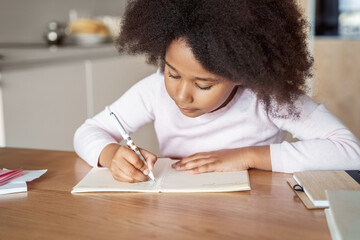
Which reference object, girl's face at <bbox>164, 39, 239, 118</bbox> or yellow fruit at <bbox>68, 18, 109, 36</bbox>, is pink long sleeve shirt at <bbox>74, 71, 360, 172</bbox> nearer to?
girl's face at <bbox>164, 39, 239, 118</bbox>

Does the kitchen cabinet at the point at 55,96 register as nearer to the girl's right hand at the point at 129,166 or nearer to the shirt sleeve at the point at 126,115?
the shirt sleeve at the point at 126,115

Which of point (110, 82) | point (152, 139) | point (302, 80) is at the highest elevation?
point (302, 80)

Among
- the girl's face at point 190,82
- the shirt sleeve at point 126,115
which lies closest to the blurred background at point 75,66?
the shirt sleeve at point 126,115

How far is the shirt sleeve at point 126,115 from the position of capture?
123 centimetres

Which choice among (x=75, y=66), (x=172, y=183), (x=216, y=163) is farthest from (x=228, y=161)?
(x=75, y=66)

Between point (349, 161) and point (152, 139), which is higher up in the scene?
point (349, 161)

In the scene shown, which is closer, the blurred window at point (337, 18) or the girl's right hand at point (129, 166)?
the girl's right hand at point (129, 166)

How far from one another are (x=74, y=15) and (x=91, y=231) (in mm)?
2894

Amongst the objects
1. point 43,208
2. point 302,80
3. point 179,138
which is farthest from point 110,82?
point 43,208

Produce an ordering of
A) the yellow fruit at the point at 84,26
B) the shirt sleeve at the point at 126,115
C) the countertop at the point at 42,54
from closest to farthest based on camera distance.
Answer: the shirt sleeve at the point at 126,115
the countertop at the point at 42,54
the yellow fruit at the point at 84,26

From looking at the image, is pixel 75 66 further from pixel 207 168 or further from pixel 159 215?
pixel 159 215

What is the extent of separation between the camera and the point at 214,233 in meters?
0.67

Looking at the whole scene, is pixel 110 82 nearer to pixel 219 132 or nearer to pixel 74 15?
pixel 74 15

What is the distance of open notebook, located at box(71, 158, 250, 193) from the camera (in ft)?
2.82
